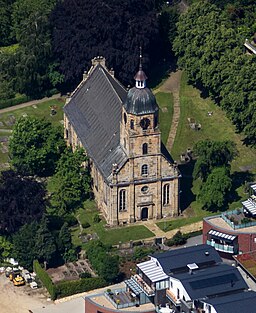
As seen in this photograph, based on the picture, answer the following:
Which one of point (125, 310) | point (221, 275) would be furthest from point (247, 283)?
point (125, 310)

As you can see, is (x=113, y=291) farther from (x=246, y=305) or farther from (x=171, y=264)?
(x=246, y=305)

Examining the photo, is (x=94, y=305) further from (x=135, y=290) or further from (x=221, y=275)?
(x=221, y=275)

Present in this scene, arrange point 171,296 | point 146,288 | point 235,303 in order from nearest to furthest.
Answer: point 235,303 → point 171,296 → point 146,288

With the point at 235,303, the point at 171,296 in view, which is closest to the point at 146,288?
the point at 171,296

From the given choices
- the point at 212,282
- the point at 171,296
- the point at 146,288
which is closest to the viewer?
the point at 212,282

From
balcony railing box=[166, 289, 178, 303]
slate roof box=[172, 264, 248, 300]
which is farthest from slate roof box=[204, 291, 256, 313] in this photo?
balcony railing box=[166, 289, 178, 303]

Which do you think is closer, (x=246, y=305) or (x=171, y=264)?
(x=246, y=305)

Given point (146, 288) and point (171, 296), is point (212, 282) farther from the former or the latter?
point (146, 288)
